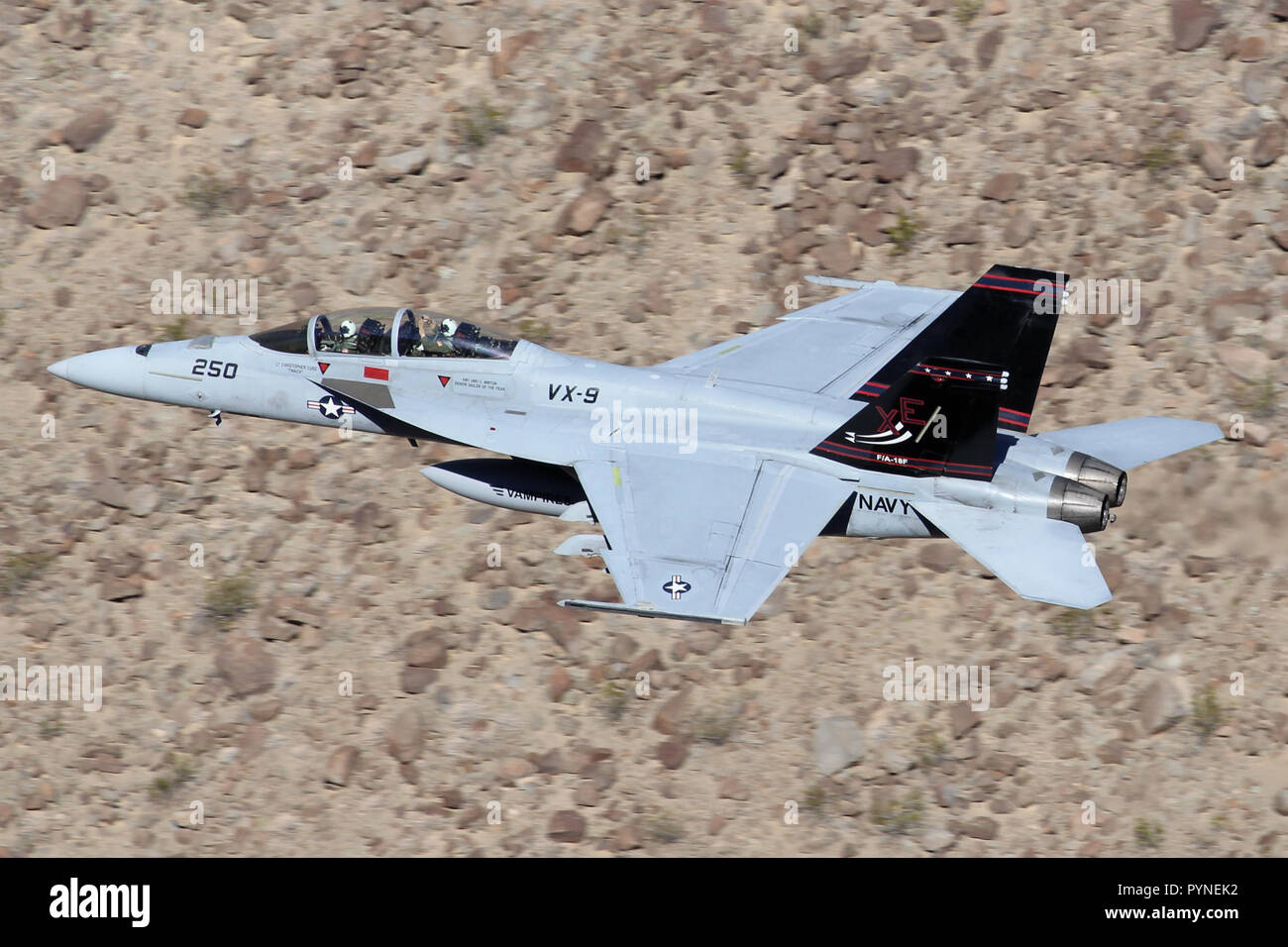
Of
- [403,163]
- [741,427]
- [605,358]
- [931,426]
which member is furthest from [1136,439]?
Result: [403,163]

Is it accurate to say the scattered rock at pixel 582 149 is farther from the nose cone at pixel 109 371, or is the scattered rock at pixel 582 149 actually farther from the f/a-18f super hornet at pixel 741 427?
the nose cone at pixel 109 371

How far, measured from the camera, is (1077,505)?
18625 millimetres

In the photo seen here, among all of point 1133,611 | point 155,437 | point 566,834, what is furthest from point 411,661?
point 1133,611

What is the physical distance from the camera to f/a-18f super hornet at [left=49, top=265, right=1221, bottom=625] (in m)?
18.2

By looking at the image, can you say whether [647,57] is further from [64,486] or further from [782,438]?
[64,486]

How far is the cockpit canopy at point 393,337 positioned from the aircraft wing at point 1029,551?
6.53 m

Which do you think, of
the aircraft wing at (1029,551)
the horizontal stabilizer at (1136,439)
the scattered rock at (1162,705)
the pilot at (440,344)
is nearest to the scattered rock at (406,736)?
the pilot at (440,344)

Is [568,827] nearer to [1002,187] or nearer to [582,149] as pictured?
[582,149]

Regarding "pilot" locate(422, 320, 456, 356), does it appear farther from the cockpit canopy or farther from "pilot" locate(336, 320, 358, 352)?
"pilot" locate(336, 320, 358, 352)

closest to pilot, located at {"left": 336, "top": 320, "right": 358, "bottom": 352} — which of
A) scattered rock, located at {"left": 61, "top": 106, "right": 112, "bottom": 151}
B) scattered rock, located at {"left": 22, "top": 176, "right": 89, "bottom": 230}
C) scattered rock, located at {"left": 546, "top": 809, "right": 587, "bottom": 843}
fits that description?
scattered rock, located at {"left": 546, "top": 809, "right": 587, "bottom": 843}

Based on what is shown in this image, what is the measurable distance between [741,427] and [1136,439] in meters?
5.30

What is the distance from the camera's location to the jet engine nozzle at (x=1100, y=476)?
1875 cm

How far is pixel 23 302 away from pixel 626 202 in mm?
10631

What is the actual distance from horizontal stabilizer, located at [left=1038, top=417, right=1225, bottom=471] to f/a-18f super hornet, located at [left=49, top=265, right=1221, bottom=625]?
0.03 m
